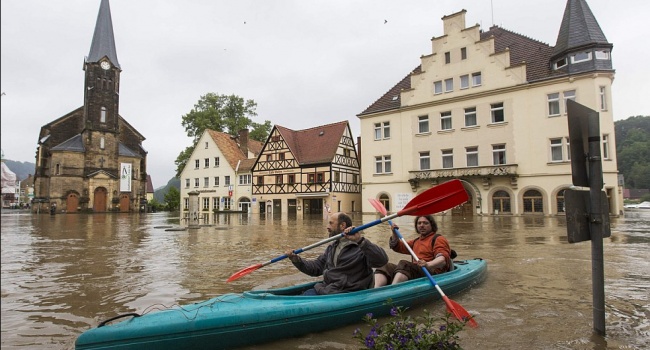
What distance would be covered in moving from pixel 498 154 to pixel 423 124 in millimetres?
5812

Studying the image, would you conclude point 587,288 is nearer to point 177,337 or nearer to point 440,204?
point 440,204

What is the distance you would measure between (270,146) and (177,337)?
35302 millimetres

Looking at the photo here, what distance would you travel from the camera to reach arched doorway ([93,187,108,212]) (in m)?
42.8

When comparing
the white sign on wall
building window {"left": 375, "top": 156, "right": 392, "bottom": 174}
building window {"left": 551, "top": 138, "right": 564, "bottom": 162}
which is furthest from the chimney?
building window {"left": 551, "top": 138, "right": 564, "bottom": 162}

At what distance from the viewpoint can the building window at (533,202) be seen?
24047mm

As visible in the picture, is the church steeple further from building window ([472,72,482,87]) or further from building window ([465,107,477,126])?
building window ([465,107,477,126])

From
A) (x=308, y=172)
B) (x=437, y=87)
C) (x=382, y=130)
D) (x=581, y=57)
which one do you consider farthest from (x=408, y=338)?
(x=308, y=172)

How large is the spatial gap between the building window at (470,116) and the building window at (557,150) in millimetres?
4966

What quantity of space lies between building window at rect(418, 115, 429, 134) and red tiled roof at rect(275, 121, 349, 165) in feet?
26.4

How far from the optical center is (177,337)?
10.5 feet

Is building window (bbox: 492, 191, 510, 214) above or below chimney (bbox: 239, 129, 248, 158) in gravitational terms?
below

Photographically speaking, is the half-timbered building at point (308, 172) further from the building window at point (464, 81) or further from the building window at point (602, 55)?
the building window at point (602, 55)

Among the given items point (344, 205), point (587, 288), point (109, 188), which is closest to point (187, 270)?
point (587, 288)

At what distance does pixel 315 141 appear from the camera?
37125mm
